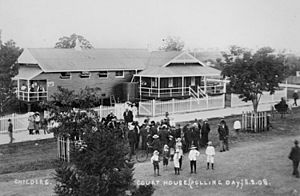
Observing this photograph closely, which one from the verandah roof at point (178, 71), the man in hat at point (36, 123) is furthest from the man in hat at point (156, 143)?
the verandah roof at point (178, 71)

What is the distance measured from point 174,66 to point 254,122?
16326 mm

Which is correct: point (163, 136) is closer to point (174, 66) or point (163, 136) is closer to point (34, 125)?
point (34, 125)

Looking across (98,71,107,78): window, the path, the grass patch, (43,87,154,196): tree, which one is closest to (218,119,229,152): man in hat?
the path

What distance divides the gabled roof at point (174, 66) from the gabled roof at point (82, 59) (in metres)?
1.20

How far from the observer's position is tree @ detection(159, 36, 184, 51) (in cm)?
7438

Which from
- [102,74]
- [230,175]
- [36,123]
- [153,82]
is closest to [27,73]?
[102,74]

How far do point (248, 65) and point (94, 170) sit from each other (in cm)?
2185

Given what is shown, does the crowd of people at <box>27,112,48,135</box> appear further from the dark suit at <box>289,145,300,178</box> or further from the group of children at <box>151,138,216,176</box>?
the dark suit at <box>289,145,300,178</box>

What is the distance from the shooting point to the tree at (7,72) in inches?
1281

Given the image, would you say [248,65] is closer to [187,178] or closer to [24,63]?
[187,178]

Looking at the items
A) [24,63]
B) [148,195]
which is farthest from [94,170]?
[24,63]

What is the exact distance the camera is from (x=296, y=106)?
3703 cm

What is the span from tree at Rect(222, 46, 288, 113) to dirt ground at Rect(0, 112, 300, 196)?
8375 mm

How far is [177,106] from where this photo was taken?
1286 inches
